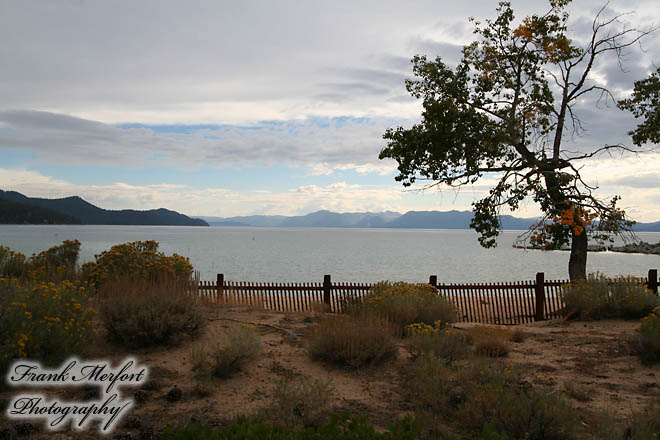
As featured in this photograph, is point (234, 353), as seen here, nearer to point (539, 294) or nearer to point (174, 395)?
point (174, 395)

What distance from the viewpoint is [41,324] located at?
577 centimetres

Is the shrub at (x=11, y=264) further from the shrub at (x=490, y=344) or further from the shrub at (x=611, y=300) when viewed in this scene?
the shrub at (x=611, y=300)

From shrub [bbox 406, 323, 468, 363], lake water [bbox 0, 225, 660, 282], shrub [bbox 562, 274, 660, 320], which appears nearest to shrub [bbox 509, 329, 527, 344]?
shrub [bbox 406, 323, 468, 363]

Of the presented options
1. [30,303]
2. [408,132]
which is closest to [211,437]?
[30,303]

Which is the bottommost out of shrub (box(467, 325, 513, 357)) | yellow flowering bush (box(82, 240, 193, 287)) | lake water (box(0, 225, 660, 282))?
lake water (box(0, 225, 660, 282))

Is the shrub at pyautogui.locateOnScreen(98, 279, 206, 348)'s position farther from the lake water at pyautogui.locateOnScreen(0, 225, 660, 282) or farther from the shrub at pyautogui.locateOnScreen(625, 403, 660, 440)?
the lake water at pyautogui.locateOnScreen(0, 225, 660, 282)

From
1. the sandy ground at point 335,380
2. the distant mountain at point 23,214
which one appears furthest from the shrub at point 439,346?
the distant mountain at point 23,214

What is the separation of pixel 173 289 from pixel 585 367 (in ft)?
23.0

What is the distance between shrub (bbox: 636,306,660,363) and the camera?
23.3 ft

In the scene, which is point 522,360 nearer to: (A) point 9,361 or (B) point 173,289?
(B) point 173,289

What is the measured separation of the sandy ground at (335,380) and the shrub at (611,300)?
240cm

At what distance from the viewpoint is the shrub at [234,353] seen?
6.11 metres

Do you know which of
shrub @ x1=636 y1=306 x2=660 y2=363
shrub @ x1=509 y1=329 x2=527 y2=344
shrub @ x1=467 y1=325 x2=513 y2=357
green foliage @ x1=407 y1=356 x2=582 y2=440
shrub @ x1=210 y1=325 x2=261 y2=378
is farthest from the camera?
shrub @ x1=509 y1=329 x2=527 y2=344

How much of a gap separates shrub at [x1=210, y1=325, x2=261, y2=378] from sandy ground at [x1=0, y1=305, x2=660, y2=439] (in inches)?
5.0
